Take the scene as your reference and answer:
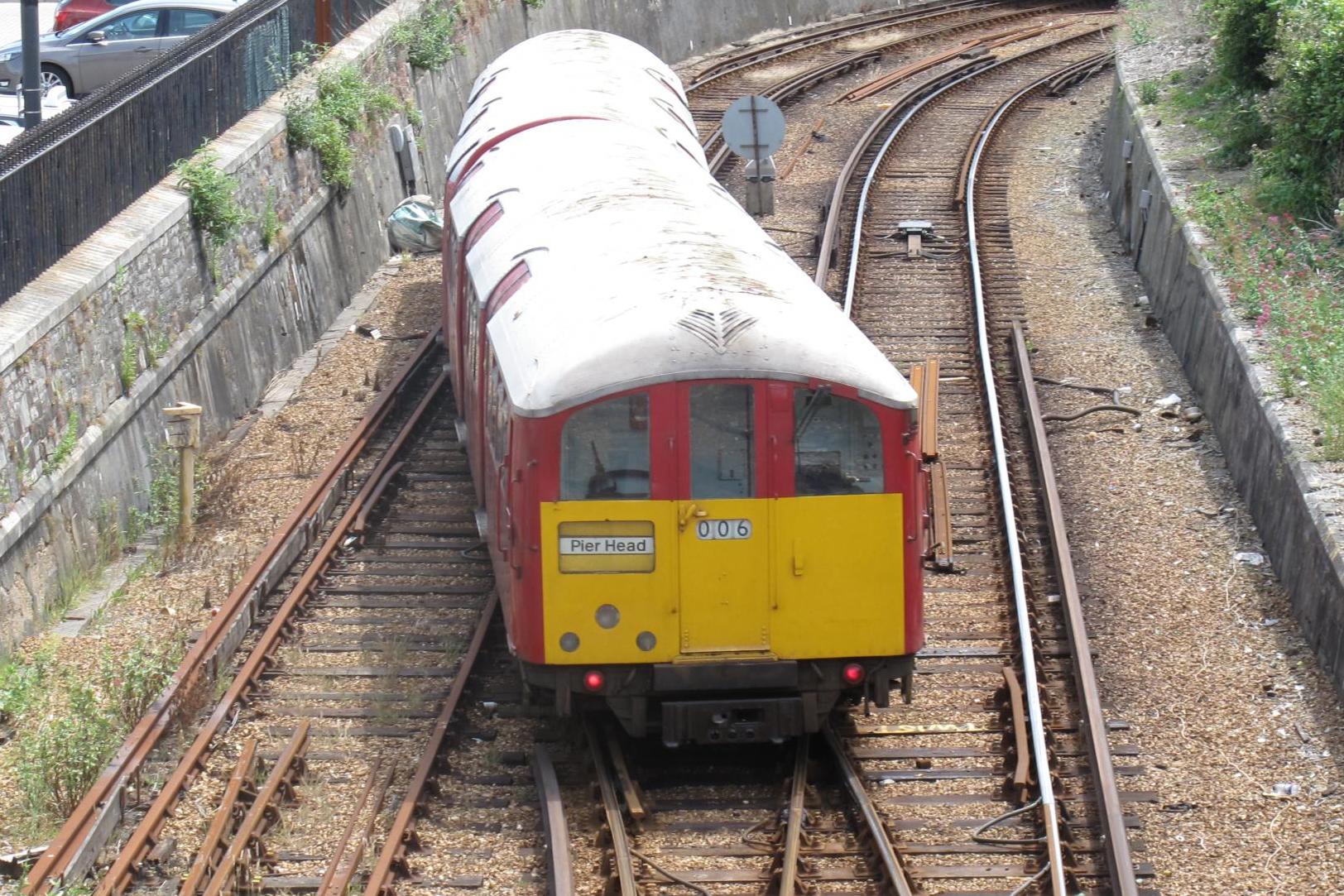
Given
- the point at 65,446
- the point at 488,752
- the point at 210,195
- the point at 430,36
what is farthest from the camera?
the point at 430,36

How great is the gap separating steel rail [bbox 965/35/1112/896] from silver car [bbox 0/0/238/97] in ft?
36.7

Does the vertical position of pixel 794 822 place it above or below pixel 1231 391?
below

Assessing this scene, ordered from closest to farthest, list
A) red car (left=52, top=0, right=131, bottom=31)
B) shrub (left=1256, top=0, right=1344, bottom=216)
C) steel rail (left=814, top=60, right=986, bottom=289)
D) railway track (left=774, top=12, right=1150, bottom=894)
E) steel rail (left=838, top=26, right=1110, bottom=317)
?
railway track (left=774, top=12, right=1150, bottom=894)
shrub (left=1256, top=0, right=1344, bottom=216)
steel rail (left=838, top=26, right=1110, bottom=317)
steel rail (left=814, top=60, right=986, bottom=289)
red car (left=52, top=0, right=131, bottom=31)

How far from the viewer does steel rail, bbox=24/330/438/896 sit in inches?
329

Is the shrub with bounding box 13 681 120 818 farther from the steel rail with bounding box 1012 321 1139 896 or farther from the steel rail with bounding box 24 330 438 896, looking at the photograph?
the steel rail with bounding box 1012 321 1139 896

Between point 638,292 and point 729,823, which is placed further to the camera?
point 638,292

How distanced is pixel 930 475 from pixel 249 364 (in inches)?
280

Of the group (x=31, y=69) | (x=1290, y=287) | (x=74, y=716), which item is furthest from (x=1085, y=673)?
(x=31, y=69)

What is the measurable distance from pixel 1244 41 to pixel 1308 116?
13.3 ft

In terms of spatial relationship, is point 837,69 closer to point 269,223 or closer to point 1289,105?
point 1289,105

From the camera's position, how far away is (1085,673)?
32.4 feet

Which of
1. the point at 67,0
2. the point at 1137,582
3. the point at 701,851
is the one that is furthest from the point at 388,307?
the point at 67,0

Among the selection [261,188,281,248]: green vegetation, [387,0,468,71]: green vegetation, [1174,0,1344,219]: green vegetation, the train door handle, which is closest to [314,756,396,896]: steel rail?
the train door handle

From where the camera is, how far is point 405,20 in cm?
2331
